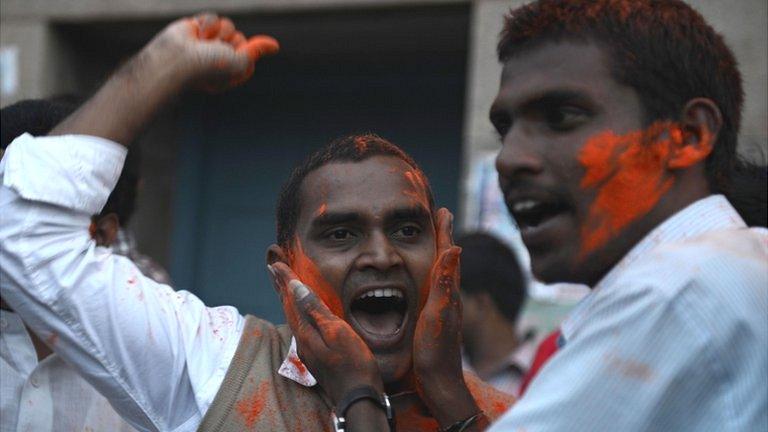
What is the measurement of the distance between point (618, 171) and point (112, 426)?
1.52m

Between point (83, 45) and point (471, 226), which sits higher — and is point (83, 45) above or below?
above

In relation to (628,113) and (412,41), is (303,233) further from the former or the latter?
(412,41)

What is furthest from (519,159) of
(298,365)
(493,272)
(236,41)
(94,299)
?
(493,272)

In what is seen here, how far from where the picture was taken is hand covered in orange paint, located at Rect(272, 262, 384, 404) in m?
2.17

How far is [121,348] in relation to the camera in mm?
2168

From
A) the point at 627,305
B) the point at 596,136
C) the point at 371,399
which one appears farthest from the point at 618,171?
the point at 371,399

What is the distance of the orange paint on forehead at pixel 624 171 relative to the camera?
1769 millimetres

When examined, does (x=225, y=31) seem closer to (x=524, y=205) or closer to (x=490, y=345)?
(x=524, y=205)

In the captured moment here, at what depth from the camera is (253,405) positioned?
224 cm

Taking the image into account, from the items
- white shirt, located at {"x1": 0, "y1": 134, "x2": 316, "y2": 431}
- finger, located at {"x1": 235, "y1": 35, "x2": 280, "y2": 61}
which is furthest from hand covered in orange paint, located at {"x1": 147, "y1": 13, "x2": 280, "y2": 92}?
white shirt, located at {"x1": 0, "y1": 134, "x2": 316, "y2": 431}

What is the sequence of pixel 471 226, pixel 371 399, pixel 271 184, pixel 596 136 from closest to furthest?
pixel 596 136, pixel 371 399, pixel 471 226, pixel 271 184

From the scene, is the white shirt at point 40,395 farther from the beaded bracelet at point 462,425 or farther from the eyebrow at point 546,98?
the eyebrow at point 546,98

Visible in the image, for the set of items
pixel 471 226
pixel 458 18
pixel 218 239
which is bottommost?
pixel 218 239

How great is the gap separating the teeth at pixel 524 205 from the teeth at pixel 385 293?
0.63 m
